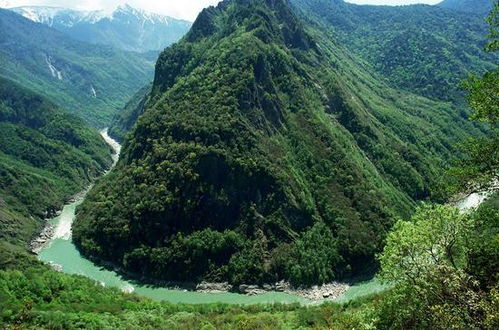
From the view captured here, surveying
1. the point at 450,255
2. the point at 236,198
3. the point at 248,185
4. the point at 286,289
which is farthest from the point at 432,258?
the point at 248,185

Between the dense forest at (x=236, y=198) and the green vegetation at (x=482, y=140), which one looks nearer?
the green vegetation at (x=482, y=140)

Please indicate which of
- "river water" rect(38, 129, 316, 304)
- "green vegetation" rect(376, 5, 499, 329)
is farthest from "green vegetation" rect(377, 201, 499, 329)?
"river water" rect(38, 129, 316, 304)

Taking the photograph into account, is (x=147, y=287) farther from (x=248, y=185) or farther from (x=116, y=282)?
(x=248, y=185)

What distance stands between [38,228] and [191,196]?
5936 centimetres

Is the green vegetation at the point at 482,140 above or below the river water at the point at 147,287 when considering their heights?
above

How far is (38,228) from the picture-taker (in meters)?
157

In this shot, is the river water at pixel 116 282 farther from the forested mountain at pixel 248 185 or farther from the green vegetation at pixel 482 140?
the green vegetation at pixel 482 140

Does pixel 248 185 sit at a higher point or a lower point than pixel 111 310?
higher

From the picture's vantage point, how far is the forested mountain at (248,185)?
390 feet

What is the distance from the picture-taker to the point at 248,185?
131250 millimetres

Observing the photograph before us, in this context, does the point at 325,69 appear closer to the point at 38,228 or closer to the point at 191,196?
the point at 191,196

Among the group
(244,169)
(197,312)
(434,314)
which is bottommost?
(197,312)

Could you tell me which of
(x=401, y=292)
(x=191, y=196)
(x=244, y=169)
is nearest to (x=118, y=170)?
(x=191, y=196)

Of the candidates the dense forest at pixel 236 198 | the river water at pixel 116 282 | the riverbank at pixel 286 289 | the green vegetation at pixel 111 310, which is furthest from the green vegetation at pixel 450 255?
the river water at pixel 116 282
